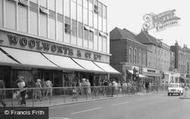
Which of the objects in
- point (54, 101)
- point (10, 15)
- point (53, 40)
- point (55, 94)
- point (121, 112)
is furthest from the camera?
point (53, 40)

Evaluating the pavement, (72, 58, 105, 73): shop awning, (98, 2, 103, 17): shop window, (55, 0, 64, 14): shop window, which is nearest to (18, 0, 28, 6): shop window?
(55, 0, 64, 14): shop window

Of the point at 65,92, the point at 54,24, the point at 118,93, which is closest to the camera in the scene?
the point at 65,92

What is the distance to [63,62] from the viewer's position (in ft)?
115

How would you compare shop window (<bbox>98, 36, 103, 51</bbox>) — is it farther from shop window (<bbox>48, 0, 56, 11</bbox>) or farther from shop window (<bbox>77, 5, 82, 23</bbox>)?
shop window (<bbox>48, 0, 56, 11</bbox>)

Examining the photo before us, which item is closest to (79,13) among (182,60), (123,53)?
(123,53)

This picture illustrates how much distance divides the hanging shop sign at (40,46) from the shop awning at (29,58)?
0.49m

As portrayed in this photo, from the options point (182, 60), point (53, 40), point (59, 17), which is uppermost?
point (59, 17)

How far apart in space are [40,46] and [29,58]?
371 centimetres

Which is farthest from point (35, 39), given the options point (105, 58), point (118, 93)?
point (105, 58)

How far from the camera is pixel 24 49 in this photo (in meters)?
30.2

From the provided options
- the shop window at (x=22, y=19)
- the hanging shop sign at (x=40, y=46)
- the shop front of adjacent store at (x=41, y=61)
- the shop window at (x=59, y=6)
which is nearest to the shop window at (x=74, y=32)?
the shop front of adjacent store at (x=41, y=61)

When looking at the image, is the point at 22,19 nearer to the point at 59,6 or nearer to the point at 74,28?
the point at 59,6

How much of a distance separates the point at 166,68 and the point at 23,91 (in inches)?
2985

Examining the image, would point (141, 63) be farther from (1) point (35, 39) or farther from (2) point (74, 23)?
(1) point (35, 39)
